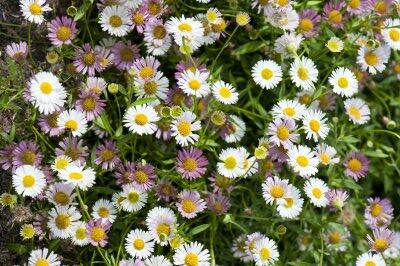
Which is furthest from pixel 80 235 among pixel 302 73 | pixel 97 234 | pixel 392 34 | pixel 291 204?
pixel 392 34

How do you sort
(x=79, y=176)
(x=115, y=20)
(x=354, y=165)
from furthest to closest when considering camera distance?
(x=354, y=165) < (x=115, y=20) < (x=79, y=176)

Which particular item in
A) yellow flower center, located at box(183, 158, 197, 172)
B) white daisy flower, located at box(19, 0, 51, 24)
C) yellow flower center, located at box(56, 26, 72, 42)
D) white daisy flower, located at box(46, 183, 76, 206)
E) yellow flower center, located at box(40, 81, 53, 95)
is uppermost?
white daisy flower, located at box(19, 0, 51, 24)

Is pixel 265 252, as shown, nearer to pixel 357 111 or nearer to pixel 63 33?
pixel 357 111

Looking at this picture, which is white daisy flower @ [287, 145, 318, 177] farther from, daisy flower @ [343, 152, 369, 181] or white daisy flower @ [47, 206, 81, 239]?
white daisy flower @ [47, 206, 81, 239]

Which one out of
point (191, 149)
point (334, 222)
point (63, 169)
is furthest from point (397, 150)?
point (63, 169)

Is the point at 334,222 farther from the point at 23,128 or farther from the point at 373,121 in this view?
the point at 23,128

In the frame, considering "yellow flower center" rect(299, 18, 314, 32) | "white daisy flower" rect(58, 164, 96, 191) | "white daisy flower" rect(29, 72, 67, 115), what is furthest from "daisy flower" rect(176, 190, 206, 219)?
"yellow flower center" rect(299, 18, 314, 32)
